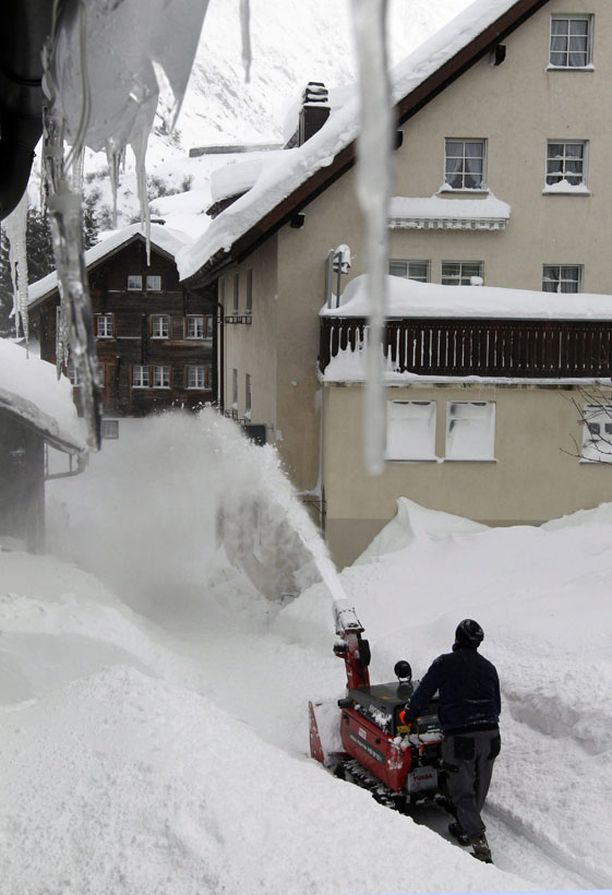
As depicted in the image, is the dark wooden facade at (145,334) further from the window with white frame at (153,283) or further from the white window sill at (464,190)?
the white window sill at (464,190)

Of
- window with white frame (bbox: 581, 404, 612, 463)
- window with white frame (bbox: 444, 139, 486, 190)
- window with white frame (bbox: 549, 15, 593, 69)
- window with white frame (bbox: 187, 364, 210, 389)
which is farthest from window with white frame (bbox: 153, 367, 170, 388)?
window with white frame (bbox: 581, 404, 612, 463)

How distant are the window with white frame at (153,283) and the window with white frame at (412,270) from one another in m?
26.5

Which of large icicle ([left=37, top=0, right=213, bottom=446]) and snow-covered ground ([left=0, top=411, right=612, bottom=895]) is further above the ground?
large icicle ([left=37, top=0, right=213, bottom=446])

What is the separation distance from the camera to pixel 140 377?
4584 centimetres

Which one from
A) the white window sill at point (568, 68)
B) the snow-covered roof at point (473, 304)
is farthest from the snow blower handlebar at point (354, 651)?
the white window sill at point (568, 68)

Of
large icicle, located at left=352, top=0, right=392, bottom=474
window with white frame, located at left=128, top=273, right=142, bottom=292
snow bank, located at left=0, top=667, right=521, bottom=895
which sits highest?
window with white frame, located at left=128, top=273, right=142, bottom=292

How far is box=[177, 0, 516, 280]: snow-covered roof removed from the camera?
56.2 ft

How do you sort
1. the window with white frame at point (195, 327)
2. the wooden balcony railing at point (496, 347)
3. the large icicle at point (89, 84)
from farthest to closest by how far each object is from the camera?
the window with white frame at point (195, 327) → the wooden balcony railing at point (496, 347) → the large icicle at point (89, 84)

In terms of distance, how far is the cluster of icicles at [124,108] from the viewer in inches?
58.4

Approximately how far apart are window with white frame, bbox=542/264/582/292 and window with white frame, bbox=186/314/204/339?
2789cm

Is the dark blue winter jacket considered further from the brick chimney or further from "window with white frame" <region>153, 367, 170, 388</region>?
"window with white frame" <region>153, 367, 170, 388</region>

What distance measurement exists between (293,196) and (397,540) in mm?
6754

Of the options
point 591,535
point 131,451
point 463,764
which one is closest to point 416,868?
point 463,764

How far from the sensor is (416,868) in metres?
5.71
